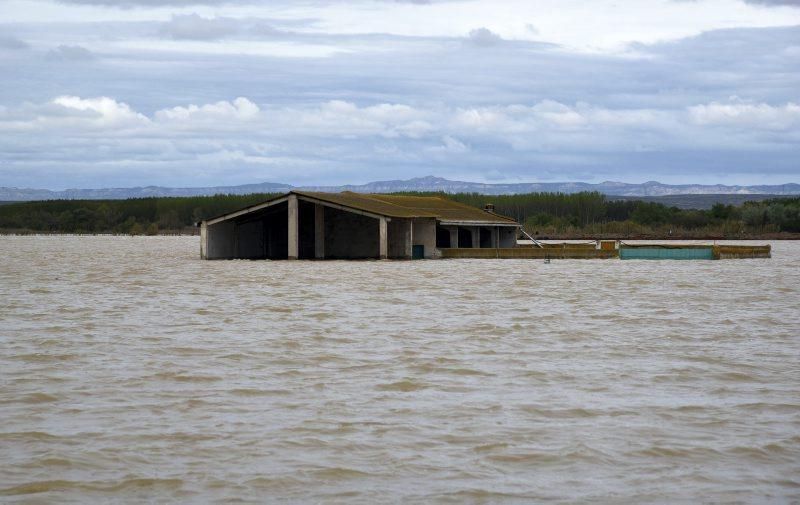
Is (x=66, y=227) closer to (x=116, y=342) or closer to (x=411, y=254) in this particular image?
(x=411, y=254)

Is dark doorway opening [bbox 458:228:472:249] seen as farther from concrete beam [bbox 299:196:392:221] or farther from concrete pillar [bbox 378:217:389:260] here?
concrete beam [bbox 299:196:392:221]

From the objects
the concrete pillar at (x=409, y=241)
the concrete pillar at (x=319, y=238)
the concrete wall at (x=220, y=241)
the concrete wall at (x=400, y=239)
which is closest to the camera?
the concrete pillar at (x=409, y=241)

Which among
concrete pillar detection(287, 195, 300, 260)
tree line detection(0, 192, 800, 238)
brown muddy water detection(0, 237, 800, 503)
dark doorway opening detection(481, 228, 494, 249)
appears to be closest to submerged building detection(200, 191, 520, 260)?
concrete pillar detection(287, 195, 300, 260)

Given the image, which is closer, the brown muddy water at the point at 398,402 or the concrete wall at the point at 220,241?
the brown muddy water at the point at 398,402

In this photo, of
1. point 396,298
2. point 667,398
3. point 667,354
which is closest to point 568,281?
point 396,298

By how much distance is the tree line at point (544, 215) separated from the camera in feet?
358

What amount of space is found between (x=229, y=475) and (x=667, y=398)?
5213mm

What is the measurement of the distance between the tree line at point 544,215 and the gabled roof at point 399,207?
5188 centimetres

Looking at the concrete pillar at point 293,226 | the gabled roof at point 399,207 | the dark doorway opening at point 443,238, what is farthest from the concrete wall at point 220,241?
the dark doorway opening at point 443,238

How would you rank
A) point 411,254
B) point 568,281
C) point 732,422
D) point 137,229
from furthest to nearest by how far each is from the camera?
point 137,229, point 411,254, point 568,281, point 732,422

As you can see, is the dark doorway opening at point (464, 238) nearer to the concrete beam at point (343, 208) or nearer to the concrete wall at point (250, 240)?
the concrete wall at point (250, 240)

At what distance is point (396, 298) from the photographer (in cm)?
2592

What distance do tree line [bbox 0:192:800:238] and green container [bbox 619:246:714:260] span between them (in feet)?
175

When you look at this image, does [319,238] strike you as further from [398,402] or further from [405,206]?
[398,402]
